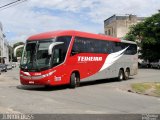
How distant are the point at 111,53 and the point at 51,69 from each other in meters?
8.14

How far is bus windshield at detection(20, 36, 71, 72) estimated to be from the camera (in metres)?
20.6

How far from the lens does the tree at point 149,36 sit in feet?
218

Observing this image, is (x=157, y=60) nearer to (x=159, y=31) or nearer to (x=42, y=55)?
(x=159, y=31)

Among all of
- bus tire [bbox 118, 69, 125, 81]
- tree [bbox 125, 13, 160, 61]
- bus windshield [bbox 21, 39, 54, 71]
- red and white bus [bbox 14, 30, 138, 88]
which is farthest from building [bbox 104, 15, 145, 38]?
bus windshield [bbox 21, 39, 54, 71]

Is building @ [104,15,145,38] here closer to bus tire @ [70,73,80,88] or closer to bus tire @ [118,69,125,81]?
bus tire @ [118,69,125,81]

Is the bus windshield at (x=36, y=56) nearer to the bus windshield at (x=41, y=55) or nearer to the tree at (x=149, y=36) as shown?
the bus windshield at (x=41, y=55)

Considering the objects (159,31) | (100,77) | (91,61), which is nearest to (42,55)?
(91,61)

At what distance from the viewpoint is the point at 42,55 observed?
20.8 metres

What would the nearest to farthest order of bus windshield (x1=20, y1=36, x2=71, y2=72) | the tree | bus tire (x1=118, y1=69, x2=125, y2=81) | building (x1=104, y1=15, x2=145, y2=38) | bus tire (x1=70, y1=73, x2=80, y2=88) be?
bus windshield (x1=20, y1=36, x2=71, y2=72) < bus tire (x1=70, y1=73, x2=80, y2=88) < bus tire (x1=118, y1=69, x2=125, y2=81) < the tree < building (x1=104, y1=15, x2=145, y2=38)

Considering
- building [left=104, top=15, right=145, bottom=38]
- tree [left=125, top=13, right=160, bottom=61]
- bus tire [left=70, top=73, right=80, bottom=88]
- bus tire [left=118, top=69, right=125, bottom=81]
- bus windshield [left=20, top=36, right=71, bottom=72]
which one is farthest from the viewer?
building [left=104, top=15, right=145, bottom=38]

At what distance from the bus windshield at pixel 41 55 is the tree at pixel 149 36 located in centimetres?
4639

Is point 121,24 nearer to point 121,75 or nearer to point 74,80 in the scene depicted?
point 121,75

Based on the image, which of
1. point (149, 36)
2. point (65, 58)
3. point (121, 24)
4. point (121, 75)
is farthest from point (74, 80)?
point (121, 24)

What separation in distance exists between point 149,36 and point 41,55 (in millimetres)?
49493
